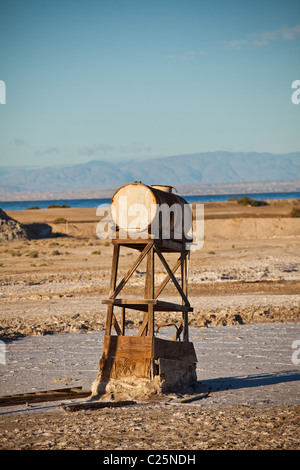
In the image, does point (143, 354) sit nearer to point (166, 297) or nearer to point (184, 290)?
point (184, 290)

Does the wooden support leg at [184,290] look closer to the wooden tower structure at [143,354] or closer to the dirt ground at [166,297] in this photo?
the wooden tower structure at [143,354]

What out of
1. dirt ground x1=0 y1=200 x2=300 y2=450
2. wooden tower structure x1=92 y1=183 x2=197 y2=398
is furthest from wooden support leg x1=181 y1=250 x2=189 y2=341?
dirt ground x1=0 y1=200 x2=300 y2=450

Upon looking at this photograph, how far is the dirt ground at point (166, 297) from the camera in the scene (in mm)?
7891

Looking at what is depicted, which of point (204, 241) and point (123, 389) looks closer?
point (123, 389)

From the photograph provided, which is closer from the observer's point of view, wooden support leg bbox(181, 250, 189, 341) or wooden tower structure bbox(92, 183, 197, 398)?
wooden tower structure bbox(92, 183, 197, 398)

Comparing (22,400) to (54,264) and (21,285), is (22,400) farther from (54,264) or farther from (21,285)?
(54,264)

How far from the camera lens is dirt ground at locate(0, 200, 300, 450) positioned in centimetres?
789

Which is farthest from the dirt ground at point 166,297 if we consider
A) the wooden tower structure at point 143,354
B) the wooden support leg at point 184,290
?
the wooden support leg at point 184,290

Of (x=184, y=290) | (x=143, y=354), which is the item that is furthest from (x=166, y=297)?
(x=143, y=354)

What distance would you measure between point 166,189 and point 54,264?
808 inches

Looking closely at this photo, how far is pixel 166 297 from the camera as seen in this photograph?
21375mm

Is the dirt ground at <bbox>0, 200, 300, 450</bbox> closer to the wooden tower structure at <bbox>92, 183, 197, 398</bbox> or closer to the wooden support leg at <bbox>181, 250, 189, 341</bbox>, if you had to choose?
the wooden tower structure at <bbox>92, 183, 197, 398</bbox>
